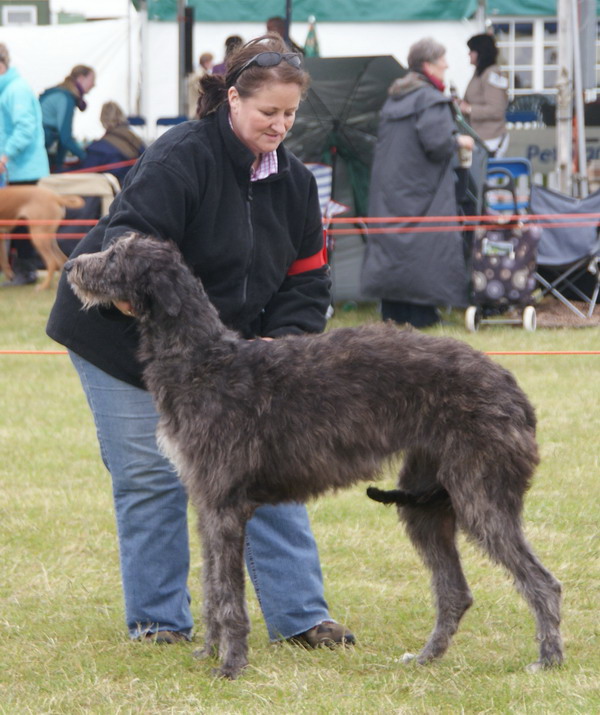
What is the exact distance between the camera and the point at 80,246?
3.93 metres

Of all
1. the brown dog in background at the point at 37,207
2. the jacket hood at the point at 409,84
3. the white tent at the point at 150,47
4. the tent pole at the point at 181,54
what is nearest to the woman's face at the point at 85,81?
the tent pole at the point at 181,54

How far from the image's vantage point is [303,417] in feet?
11.9

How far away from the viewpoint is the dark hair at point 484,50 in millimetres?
A: 13195

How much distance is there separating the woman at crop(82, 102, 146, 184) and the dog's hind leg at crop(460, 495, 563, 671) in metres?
10.8

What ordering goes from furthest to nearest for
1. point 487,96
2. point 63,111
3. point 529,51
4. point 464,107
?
1. point 529,51
2. point 63,111
3. point 487,96
4. point 464,107

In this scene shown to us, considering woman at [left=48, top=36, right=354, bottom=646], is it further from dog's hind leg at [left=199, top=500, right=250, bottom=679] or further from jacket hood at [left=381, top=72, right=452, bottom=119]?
jacket hood at [left=381, top=72, right=452, bottom=119]

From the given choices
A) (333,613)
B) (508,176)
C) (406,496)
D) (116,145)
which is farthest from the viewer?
(116,145)

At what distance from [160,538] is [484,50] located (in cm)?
1041

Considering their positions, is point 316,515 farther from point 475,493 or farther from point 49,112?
point 49,112

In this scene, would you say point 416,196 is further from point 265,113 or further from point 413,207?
point 265,113

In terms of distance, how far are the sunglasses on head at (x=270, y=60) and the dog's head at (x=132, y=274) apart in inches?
25.0

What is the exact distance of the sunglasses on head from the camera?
3641 millimetres

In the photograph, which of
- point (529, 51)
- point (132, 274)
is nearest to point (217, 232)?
point (132, 274)

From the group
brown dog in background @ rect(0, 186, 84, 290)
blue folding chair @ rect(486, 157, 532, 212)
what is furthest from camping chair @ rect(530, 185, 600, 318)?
brown dog in background @ rect(0, 186, 84, 290)
